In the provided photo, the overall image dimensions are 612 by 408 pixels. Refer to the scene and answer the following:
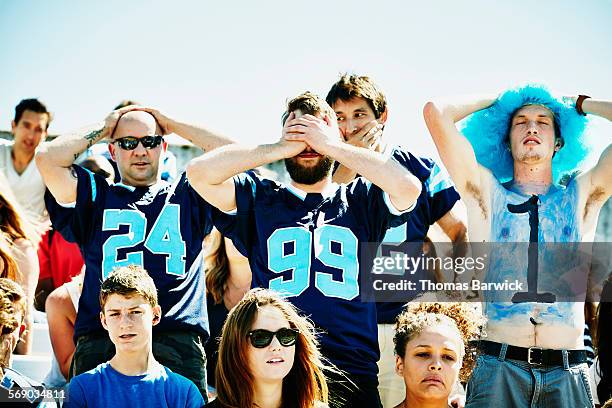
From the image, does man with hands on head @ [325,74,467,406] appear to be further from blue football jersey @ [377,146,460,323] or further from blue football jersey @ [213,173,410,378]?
blue football jersey @ [213,173,410,378]

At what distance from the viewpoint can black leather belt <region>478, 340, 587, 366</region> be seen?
3979 mm

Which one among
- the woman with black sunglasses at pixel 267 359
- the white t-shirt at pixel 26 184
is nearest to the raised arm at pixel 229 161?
the woman with black sunglasses at pixel 267 359

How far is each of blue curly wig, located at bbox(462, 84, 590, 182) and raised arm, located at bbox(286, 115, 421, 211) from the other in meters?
0.75

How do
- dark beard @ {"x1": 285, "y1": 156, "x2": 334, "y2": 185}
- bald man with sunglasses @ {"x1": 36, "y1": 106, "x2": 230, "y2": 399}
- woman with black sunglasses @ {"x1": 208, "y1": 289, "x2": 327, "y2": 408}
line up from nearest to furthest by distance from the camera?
woman with black sunglasses @ {"x1": 208, "y1": 289, "x2": 327, "y2": 408}, dark beard @ {"x1": 285, "y1": 156, "x2": 334, "y2": 185}, bald man with sunglasses @ {"x1": 36, "y1": 106, "x2": 230, "y2": 399}

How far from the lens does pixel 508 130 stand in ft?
15.1

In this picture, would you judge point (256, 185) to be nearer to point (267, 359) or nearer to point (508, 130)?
point (267, 359)

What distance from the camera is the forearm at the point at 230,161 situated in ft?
13.1

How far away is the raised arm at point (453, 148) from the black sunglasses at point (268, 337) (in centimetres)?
137

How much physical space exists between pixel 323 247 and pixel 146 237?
940mm

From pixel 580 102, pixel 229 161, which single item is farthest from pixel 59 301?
pixel 580 102

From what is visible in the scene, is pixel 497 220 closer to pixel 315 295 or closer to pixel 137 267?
pixel 315 295

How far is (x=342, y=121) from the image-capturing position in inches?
188

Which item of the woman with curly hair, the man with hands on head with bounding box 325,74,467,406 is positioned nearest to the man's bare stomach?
the woman with curly hair

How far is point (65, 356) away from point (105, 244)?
75cm
